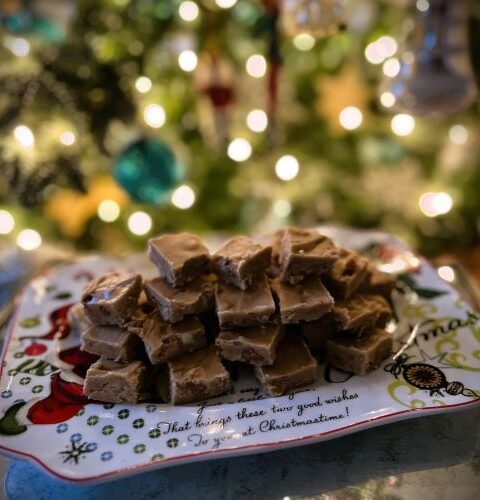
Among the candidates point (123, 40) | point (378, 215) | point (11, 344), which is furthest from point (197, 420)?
point (378, 215)

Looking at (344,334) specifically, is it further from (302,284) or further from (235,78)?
(235,78)

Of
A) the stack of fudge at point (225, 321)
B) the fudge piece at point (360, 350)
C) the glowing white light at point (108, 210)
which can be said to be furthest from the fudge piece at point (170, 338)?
the glowing white light at point (108, 210)

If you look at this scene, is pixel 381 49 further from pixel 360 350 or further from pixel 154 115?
pixel 360 350

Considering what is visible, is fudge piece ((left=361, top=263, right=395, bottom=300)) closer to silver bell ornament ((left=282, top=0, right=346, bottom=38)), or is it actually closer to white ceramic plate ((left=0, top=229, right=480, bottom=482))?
white ceramic plate ((left=0, top=229, right=480, bottom=482))

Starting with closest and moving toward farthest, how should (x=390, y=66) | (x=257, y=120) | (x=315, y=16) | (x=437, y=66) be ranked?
(x=315, y=16), (x=437, y=66), (x=390, y=66), (x=257, y=120)

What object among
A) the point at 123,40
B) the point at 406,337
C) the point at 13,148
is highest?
the point at 123,40

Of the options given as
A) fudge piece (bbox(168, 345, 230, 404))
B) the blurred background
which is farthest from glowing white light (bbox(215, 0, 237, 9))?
fudge piece (bbox(168, 345, 230, 404))

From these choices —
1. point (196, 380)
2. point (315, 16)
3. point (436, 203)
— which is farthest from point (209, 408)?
point (436, 203)
